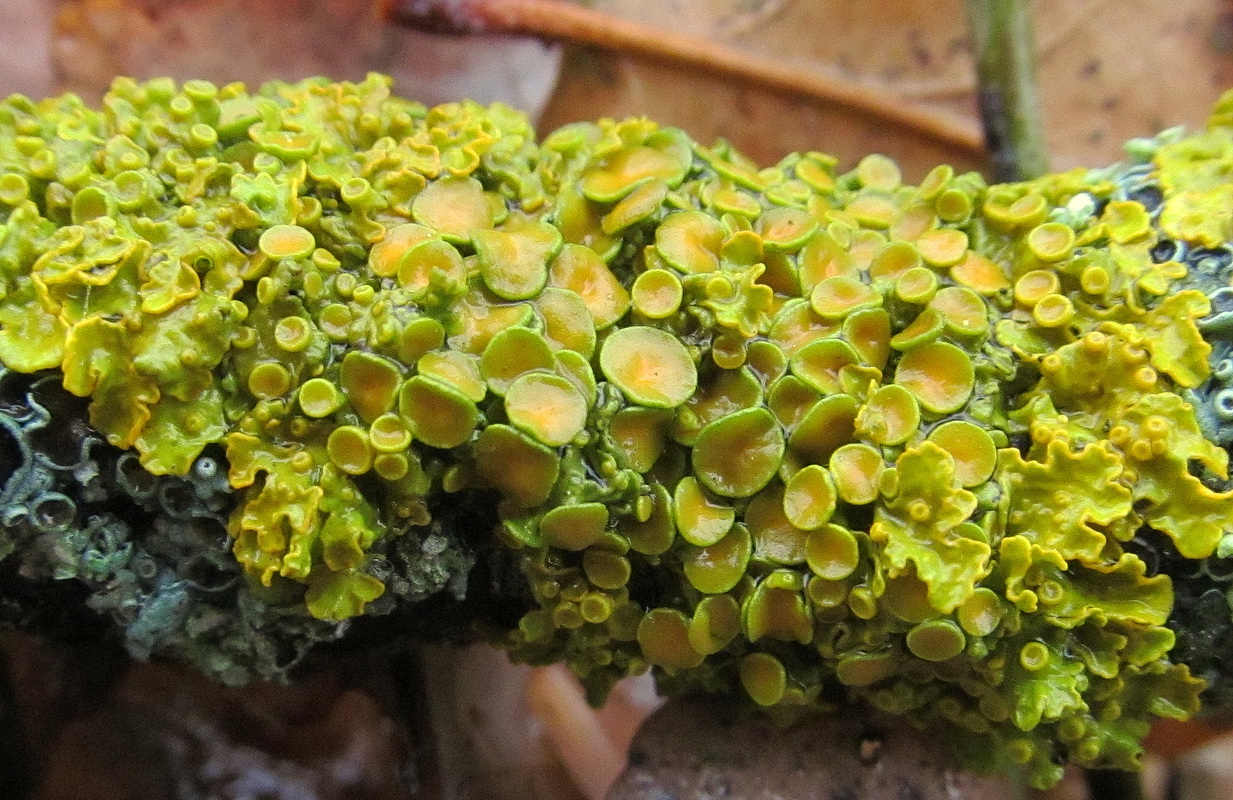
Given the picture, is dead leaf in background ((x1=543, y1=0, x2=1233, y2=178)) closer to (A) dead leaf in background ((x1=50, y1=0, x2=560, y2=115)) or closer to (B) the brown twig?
(B) the brown twig

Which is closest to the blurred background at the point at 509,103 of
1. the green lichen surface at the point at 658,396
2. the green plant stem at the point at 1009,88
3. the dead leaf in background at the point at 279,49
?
the dead leaf in background at the point at 279,49

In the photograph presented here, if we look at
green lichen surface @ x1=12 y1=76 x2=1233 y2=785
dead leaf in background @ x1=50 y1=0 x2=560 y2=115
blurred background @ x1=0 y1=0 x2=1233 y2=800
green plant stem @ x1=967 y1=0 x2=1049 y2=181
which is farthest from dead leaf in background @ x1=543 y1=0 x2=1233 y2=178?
green lichen surface @ x1=12 y1=76 x2=1233 y2=785

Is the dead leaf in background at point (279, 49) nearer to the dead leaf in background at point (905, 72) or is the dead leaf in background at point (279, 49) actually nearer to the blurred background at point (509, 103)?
the blurred background at point (509, 103)

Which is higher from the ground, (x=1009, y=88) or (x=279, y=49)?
(x=1009, y=88)

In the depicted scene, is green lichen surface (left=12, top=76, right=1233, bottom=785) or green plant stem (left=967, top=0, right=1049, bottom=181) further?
green plant stem (left=967, top=0, right=1049, bottom=181)

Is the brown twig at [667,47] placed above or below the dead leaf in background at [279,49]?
above

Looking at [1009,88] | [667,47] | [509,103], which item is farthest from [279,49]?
[1009,88]

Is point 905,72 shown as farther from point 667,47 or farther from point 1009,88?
point 667,47
